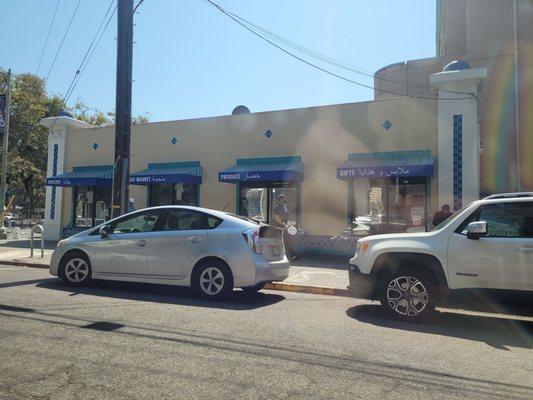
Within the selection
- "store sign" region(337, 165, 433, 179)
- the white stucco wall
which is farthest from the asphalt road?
the white stucco wall

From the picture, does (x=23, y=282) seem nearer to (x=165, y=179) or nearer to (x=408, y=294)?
(x=408, y=294)

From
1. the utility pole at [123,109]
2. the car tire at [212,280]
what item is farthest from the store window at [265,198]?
the car tire at [212,280]

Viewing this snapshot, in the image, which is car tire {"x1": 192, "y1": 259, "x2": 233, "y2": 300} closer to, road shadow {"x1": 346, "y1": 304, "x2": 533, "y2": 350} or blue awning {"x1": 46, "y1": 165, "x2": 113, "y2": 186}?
road shadow {"x1": 346, "y1": 304, "x2": 533, "y2": 350}

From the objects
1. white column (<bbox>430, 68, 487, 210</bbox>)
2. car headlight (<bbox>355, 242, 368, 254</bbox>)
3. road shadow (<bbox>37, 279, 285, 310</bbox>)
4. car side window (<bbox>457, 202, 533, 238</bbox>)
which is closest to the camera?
car side window (<bbox>457, 202, 533, 238</bbox>)

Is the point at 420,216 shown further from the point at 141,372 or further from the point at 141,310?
the point at 141,372

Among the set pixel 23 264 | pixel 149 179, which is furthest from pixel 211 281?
pixel 149 179

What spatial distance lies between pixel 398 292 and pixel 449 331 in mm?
862

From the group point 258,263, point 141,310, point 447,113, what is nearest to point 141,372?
point 141,310

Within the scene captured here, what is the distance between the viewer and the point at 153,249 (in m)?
8.36

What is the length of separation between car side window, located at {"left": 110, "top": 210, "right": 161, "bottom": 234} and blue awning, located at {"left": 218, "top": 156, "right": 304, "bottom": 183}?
21.1ft

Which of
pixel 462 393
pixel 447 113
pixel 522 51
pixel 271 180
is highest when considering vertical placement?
pixel 522 51

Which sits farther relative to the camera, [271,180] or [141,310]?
[271,180]

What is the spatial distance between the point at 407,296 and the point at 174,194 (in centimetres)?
A: 1235

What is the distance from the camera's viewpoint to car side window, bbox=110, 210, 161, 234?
8.71 meters
